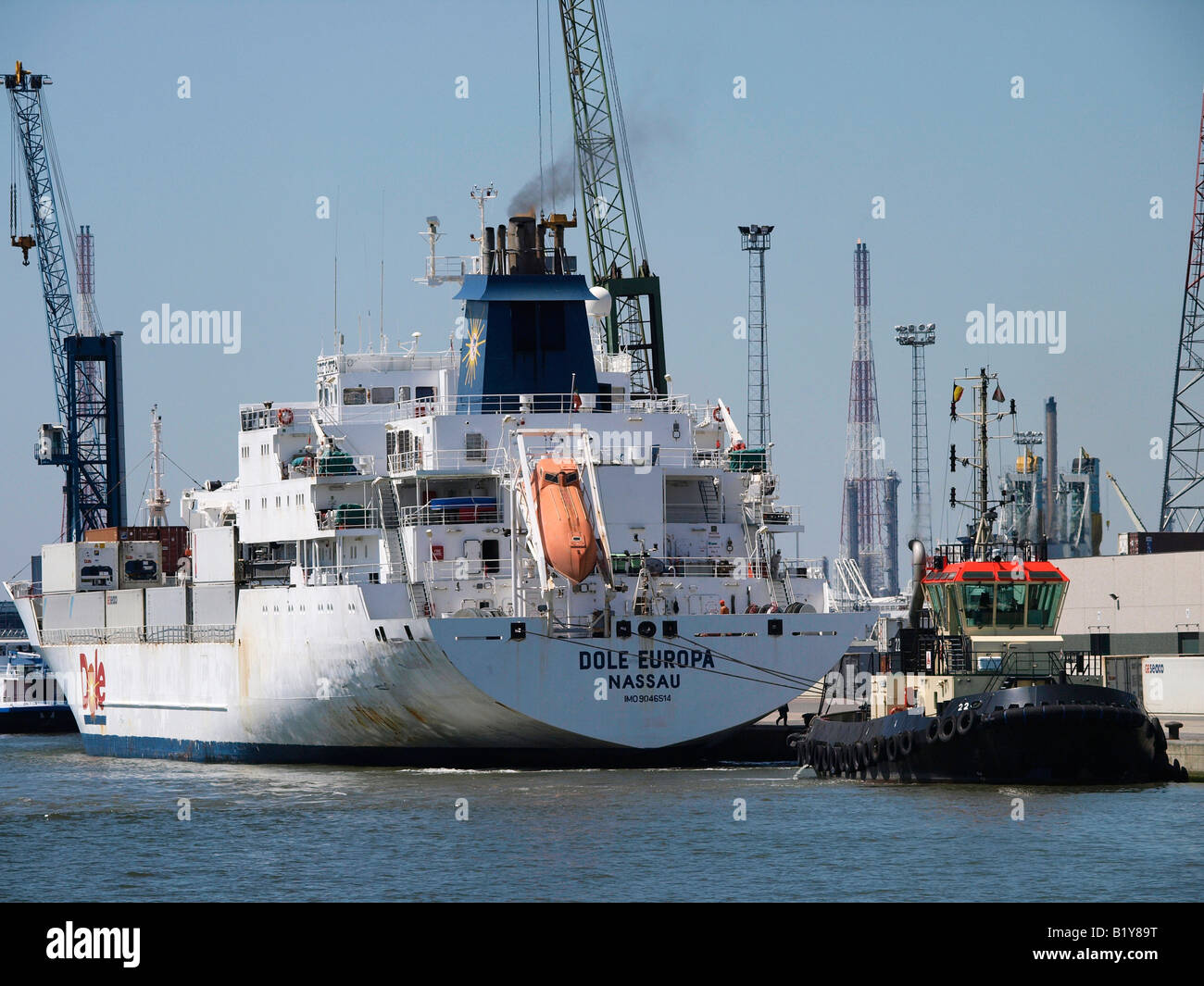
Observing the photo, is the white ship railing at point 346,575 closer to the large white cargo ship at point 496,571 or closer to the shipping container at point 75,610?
the large white cargo ship at point 496,571

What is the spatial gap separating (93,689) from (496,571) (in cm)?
2321

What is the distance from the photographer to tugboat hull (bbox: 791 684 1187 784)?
1430 inches

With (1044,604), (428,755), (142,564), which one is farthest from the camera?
(142,564)

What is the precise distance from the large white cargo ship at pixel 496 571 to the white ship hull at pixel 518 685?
0.19ft

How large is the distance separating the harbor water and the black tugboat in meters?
0.63

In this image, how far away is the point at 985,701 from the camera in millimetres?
37094

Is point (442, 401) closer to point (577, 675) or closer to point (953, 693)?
point (577, 675)

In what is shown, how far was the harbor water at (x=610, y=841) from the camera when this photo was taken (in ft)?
94.2

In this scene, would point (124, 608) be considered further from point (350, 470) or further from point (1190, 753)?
point (1190, 753)

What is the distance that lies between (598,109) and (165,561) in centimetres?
2763

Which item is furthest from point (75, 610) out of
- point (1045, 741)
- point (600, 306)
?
point (1045, 741)

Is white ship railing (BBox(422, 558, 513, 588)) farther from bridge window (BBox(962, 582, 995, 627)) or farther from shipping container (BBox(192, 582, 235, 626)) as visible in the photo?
bridge window (BBox(962, 582, 995, 627))
